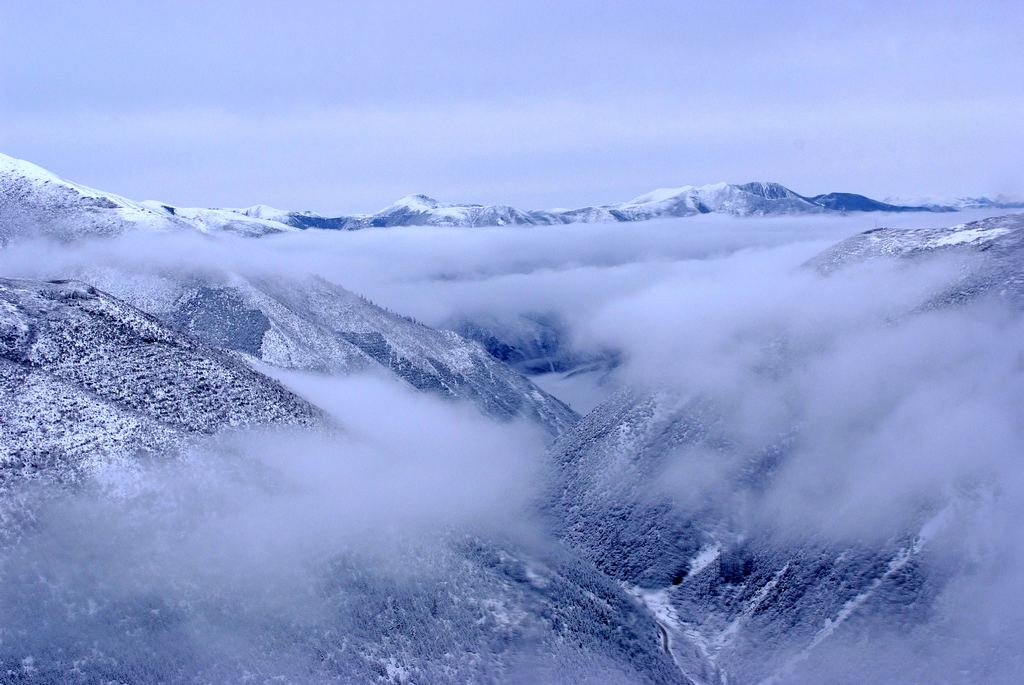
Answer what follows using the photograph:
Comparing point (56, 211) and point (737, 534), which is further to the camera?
point (56, 211)

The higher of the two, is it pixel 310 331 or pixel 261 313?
pixel 261 313

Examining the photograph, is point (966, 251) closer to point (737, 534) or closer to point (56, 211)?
point (737, 534)

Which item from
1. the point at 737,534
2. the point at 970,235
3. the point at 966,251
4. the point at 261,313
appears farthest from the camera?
the point at 261,313

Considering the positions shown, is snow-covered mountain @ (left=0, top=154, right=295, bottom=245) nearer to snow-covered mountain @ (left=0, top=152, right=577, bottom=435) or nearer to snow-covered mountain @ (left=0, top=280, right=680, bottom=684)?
snow-covered mountain @ (left=0, top=152, right=577, bottom=435)

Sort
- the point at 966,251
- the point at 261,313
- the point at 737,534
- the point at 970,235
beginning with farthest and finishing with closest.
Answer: the point at 261,313 → the point at 970,235 → the point at 966,251 → the point at 737,534

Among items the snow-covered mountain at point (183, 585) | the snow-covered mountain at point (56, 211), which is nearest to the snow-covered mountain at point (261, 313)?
the snow-covered mountain at point (56, 211)

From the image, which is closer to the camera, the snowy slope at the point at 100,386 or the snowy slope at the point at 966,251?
the snowy slope at the point at 100,386

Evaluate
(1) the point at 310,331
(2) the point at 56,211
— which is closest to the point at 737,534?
(1) the point at 310,331

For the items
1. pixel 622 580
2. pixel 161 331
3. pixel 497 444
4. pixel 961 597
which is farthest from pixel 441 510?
pixel 497 444

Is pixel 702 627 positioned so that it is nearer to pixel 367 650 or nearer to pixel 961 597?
pixel 961 597

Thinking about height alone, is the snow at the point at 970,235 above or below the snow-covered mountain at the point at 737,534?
above

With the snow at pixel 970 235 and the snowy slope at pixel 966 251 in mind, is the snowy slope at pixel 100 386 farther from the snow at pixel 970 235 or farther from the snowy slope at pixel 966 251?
the snow at pixel 970 235

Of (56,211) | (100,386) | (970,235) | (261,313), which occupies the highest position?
(970,235)
